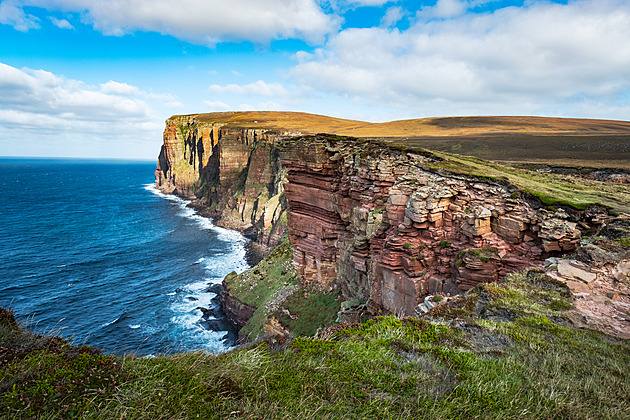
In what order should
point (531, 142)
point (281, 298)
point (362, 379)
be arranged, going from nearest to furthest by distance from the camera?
point (362, 379)
point (281, 298)
point (531, 142)

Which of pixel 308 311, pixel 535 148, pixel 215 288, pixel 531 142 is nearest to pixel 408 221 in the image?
pixel 308 311

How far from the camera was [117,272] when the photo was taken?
5038 centimetres

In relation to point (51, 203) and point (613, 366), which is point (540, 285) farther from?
point (51, 203)

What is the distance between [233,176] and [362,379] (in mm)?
90369

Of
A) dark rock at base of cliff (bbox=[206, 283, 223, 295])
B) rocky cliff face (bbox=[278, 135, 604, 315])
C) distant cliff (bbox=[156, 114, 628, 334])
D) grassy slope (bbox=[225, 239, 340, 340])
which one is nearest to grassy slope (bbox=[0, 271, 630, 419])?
distant cliff (bbox=[156, 114, 628, 334])

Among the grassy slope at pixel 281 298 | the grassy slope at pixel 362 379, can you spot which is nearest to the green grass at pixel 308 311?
the grassy slope at pixel 281 298

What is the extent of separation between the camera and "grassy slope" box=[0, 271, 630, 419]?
410 cm

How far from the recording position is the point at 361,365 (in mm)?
6156

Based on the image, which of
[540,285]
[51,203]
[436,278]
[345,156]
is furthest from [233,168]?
[540,285]

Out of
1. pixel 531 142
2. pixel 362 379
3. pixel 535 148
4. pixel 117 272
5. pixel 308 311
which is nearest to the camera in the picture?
pixel 362 379

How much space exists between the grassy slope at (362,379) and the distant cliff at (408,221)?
5.95m

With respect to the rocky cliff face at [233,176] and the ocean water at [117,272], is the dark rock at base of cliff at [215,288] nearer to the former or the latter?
the ocean water at [117,272]

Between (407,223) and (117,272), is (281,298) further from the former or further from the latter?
(117,272)

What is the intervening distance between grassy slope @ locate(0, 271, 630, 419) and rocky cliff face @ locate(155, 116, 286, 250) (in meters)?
58.6
